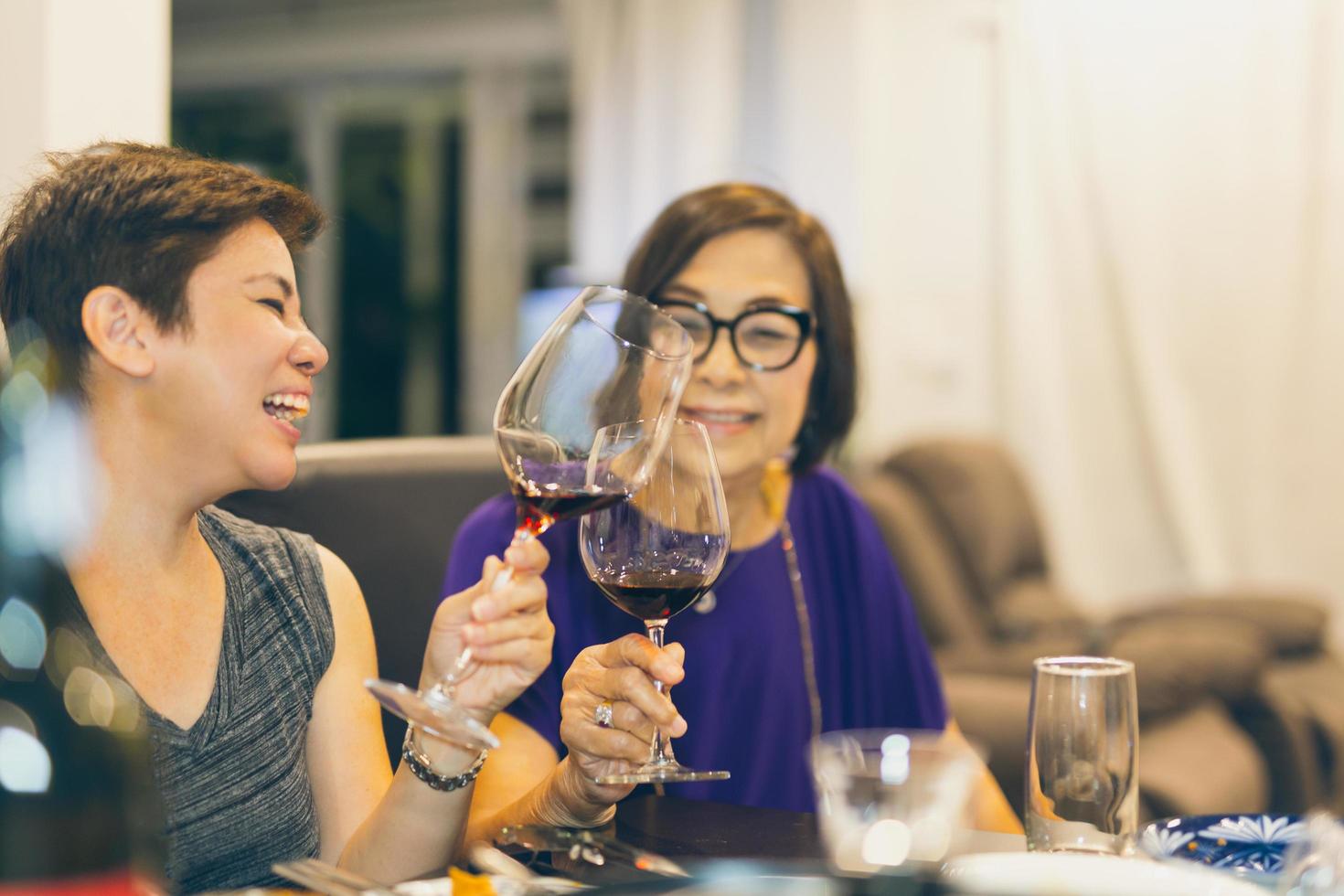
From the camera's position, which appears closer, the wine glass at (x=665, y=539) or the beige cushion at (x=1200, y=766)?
the wine glass at (x=665, y=539)

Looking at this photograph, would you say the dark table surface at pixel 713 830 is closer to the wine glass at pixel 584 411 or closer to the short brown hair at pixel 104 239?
the wine glass at pixel 584 411

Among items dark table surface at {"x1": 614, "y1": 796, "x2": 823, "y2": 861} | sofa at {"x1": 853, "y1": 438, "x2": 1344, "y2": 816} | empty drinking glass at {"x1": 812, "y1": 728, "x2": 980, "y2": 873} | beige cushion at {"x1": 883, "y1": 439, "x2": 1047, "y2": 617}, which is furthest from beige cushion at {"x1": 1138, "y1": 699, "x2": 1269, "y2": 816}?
empty drinking glass at {"x1": 812, "y1": 728, "x2": 980, "y2": 873}

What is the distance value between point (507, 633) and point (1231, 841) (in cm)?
53

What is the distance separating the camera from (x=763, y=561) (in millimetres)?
1703

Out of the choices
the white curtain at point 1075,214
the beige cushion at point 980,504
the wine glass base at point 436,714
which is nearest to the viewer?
the wine glass base at point 436,714

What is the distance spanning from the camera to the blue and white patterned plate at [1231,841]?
909mm

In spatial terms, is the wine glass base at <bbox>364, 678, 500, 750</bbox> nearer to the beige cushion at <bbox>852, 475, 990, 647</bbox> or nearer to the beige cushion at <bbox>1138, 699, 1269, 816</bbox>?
the beige cushion at <bbox>1138, 699, 1269, 816</bbox>

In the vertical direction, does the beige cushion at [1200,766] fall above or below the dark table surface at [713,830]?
below

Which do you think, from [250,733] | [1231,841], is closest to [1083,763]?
[1231,841]

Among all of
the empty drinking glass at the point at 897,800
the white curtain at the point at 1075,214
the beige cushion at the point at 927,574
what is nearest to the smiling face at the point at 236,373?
the empty drinking glass at the point at 897,800

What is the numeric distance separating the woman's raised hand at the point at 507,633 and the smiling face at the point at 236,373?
0.21 meters

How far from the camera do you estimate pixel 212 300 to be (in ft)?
3.45

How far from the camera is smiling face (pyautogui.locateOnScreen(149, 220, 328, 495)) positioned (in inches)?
40.8

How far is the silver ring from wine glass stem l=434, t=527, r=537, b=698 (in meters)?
0.16
